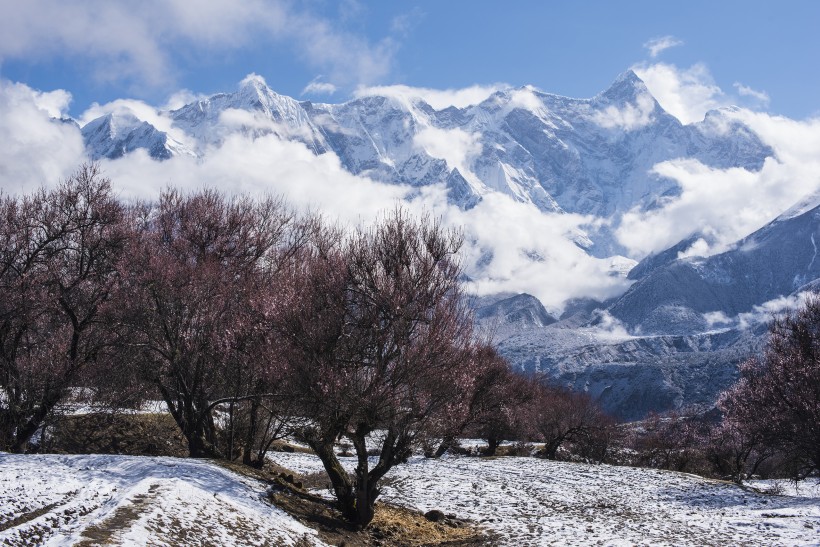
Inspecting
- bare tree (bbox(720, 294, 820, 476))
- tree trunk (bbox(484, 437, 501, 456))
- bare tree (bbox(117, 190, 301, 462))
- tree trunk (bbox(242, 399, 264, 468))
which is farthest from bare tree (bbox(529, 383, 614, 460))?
bare tree (bbox(117, 190, 301, 462))

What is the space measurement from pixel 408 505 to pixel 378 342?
30.1 ft

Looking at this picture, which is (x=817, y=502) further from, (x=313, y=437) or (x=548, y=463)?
(x=313, y=437)

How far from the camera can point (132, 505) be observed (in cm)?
1436

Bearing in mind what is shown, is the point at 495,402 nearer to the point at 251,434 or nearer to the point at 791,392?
the point at 791,392

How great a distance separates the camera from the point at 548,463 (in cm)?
4538

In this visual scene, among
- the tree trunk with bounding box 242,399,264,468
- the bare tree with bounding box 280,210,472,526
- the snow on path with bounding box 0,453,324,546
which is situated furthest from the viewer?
the tree trunk with bounding box 242,399,264,468

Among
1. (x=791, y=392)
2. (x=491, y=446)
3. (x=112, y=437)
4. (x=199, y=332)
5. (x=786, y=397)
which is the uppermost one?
(x=791, y=392)

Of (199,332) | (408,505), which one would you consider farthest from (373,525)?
(199,332)

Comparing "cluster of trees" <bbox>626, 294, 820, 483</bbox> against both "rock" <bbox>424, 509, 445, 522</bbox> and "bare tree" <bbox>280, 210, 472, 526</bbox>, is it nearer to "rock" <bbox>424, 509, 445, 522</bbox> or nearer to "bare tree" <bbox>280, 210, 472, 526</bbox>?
"rock" <bbox>424, 509, 445, 522</bbox>

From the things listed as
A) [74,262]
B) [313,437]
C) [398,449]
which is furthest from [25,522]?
[74,262]

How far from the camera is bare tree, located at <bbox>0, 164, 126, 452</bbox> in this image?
22.8 metres

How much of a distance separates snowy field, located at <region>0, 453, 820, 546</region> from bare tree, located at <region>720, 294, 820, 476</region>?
187 inches

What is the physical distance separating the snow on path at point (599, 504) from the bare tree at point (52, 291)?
40.5 feet

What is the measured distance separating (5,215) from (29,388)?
7377 mm
